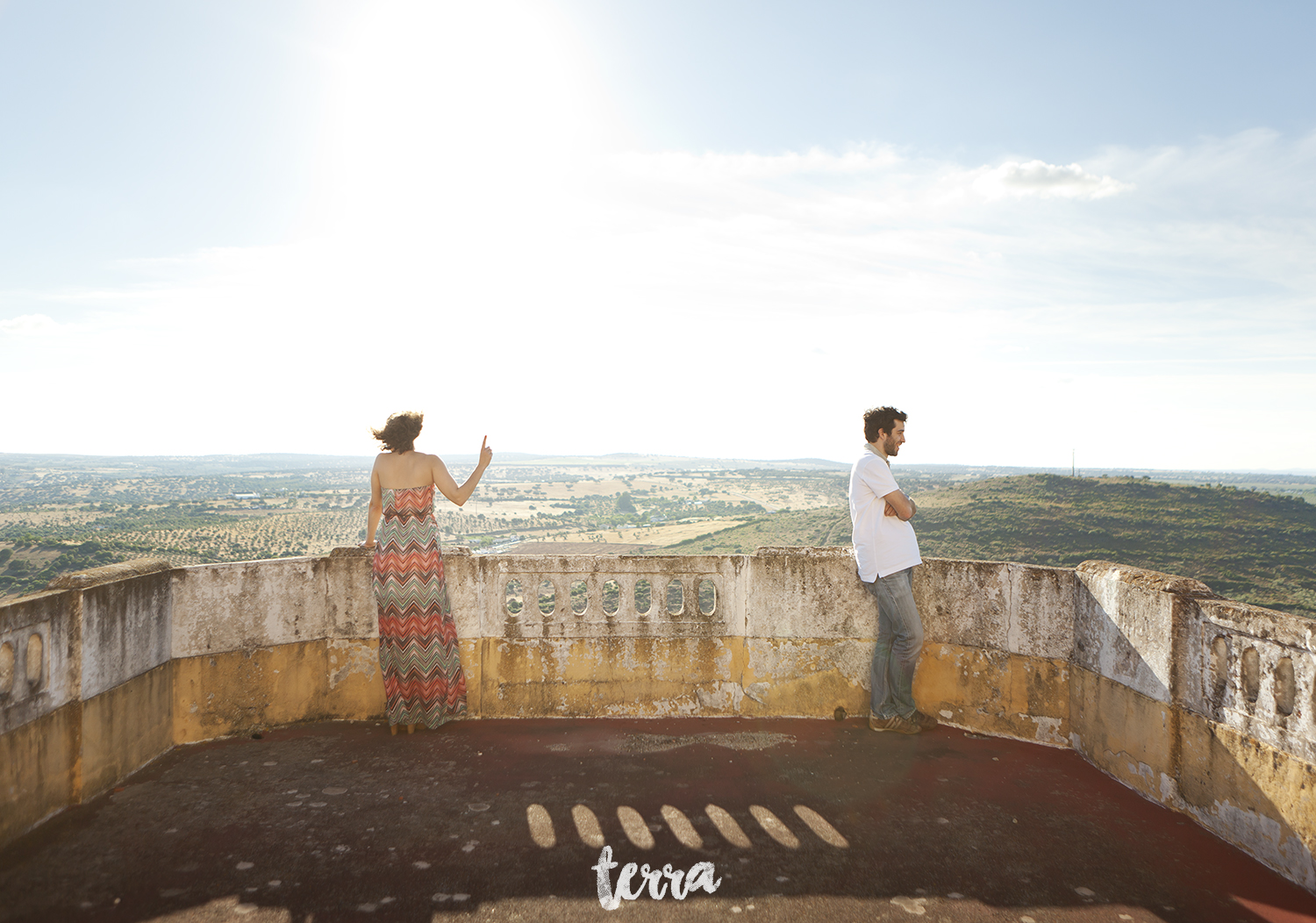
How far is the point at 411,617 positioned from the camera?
521 cm

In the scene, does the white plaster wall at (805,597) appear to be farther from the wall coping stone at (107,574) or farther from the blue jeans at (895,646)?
the wall coping stone at (107,574)

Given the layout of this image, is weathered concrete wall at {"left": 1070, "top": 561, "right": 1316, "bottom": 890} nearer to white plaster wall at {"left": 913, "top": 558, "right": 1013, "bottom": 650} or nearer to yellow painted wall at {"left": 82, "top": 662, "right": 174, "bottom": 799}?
white plaster wall at {"left": 913, "top": 558, "right": 1013, "bottom": 650}

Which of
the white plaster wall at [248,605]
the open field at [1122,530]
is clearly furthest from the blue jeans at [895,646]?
the open field at [1122,530]

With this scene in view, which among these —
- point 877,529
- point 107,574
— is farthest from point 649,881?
point 107,574

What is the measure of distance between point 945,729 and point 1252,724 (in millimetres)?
2003

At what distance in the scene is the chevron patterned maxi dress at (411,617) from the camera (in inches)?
205

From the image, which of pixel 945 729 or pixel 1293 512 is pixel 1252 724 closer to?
pixel 945 729

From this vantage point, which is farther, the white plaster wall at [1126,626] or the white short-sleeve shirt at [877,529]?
the white short-sleeve shirt at [877,529]

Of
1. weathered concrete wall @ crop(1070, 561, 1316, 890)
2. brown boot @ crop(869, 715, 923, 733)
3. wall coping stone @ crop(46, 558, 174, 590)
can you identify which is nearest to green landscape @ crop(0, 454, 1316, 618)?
wall coping stone @ crop(46, 558, 174, 590)

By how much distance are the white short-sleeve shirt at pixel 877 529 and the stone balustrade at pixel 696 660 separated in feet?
1.36

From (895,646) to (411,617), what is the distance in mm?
3429

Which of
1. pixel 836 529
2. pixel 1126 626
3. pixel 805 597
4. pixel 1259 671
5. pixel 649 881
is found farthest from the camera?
pixel 836 529

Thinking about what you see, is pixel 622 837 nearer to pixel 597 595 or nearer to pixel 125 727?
pixel 597 595

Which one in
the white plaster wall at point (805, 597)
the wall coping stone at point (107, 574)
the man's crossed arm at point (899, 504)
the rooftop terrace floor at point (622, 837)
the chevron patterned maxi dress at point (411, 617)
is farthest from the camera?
the white plaster wall at point (805, 597)
